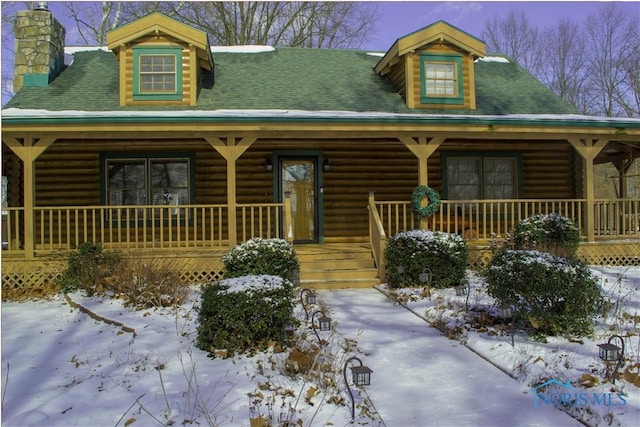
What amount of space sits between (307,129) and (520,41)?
3121 cm

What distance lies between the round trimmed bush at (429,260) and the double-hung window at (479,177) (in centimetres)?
401

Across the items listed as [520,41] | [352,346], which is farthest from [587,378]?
[520,41]

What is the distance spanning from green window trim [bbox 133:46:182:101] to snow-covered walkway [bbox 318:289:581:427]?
23.4ft

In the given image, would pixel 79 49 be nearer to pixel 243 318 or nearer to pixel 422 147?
pixel 422 147

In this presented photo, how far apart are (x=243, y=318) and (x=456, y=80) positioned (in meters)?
8.96

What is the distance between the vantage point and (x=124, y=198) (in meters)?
11.3

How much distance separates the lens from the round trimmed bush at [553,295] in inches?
208

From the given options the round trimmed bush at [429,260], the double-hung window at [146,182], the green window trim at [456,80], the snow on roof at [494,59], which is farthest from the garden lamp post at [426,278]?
the snow on roof at [494,59]

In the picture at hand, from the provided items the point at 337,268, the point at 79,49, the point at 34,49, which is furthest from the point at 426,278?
the point at 79,49

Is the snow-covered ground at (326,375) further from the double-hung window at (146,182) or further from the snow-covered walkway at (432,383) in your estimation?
the double-hung window at (146,182)

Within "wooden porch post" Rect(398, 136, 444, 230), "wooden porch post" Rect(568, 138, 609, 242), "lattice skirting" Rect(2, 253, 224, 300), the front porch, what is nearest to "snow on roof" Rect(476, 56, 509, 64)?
"wooden porch post" Rect(568, 138, 609, 242)

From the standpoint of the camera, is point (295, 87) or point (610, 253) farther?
point (295, 87)

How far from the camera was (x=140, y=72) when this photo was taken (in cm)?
1091

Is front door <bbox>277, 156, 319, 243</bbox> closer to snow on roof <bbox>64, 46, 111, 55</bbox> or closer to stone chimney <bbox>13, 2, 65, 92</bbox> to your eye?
stone chimney <bbox>13, 2, 65, 92</bbox>
